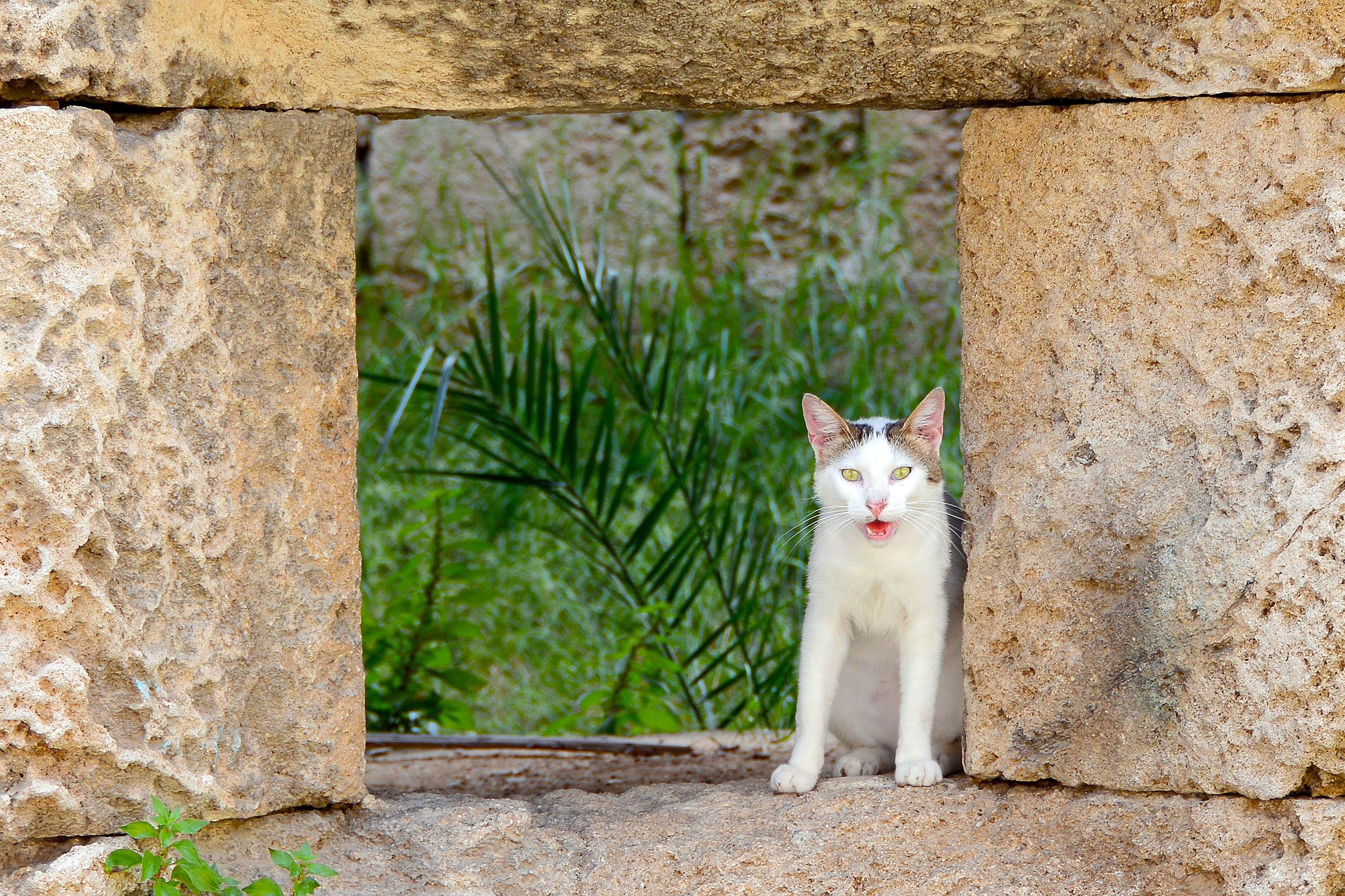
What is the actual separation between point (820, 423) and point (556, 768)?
1248mm

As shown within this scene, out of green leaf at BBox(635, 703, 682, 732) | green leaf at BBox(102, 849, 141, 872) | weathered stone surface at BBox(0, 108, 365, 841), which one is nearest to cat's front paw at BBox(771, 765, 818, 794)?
weathered stone surface at BBox(0, 108, 365, 841)

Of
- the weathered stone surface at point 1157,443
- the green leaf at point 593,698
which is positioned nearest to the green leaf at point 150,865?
the weathered stone surface at point 1157,443

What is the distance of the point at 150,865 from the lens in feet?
6.61

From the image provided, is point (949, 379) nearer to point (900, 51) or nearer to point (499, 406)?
point (499, 406)

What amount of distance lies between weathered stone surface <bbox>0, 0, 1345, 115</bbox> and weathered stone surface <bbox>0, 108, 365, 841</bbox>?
0.10m

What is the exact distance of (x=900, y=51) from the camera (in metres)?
2.28

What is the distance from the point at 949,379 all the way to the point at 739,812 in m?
2.85

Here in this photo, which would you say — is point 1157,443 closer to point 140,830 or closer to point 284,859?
point 284,859

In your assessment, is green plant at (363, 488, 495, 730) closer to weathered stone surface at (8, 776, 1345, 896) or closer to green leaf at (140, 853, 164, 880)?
weathered stone surface at (8, 776, 1345, 896)

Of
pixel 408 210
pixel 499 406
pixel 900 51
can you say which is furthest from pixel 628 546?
pixel 408 210

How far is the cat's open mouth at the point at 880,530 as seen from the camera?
2553mm

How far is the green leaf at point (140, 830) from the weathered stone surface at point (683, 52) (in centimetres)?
117

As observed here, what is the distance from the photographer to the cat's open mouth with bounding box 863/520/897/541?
2553mm

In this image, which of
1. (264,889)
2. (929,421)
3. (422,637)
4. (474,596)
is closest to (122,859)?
(264,889)
